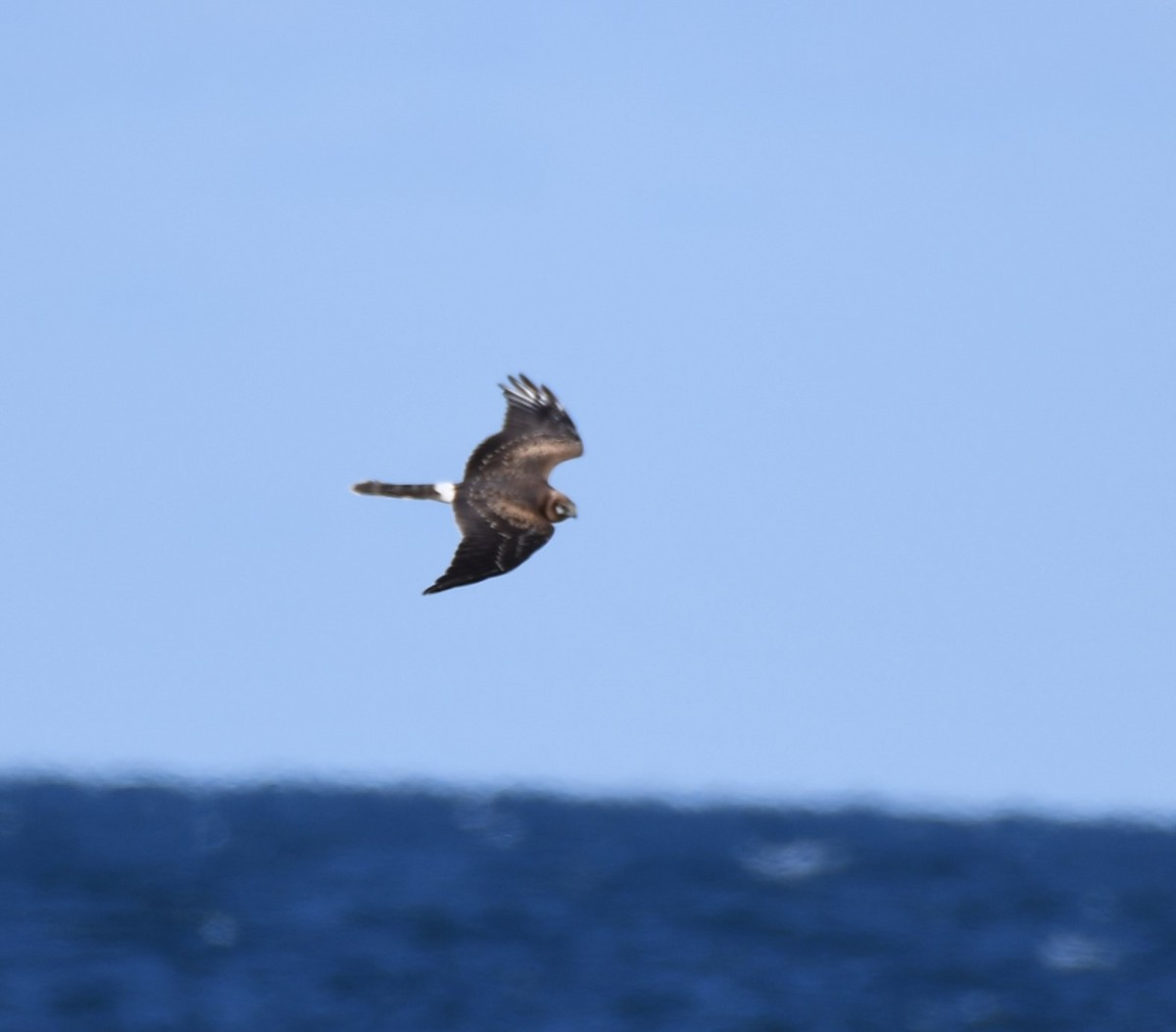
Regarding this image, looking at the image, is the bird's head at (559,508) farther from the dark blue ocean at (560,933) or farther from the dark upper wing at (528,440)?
the dark blue ocean at (560,933)

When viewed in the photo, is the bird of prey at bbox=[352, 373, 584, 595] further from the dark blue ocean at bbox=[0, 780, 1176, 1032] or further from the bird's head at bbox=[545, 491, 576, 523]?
the dark blue ocean at bbox=[0, 780, 1176, 1032]

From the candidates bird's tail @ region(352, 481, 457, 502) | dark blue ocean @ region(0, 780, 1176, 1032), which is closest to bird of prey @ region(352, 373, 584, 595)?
bird's tail @ region(352, 481, 457, 502)

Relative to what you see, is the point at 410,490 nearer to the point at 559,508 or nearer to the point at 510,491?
the point at 510,491

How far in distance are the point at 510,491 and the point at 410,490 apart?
1279 millimetres

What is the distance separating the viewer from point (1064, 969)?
162ft

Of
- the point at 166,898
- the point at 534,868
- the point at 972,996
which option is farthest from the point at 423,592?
the point at 534,868

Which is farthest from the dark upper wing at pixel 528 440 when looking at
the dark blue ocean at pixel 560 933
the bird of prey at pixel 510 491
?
the dark blue ocean at pixel 560 933

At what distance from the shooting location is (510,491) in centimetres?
2156

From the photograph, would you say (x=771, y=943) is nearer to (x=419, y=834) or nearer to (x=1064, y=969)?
(x=1064, y=969)

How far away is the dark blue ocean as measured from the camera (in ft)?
140

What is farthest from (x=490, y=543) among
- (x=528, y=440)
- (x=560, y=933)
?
(x=560, y=933)

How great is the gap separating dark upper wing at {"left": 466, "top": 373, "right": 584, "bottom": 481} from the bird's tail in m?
0.24

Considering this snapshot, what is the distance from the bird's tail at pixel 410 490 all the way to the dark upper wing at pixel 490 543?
1.38ft

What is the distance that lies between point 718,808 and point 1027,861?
46360 millimetres
